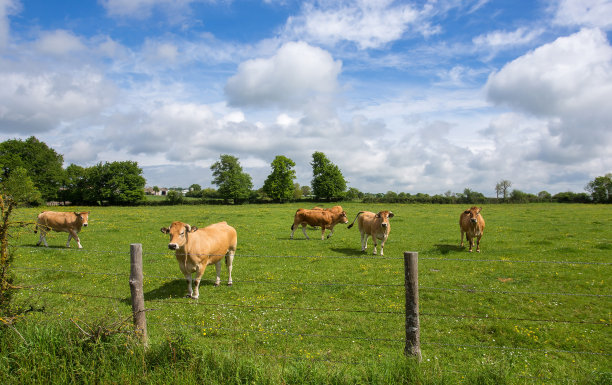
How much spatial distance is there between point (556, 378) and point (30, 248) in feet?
66.1

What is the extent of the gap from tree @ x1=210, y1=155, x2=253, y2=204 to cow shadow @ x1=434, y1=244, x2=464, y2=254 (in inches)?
2557

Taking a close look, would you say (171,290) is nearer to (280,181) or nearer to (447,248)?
(447,248)

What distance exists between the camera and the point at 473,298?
9.31 meters

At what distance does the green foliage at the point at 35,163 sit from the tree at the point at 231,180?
108 feet

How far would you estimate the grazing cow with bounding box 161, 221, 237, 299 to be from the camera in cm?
908

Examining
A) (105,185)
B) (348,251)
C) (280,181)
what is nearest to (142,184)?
(105,185)

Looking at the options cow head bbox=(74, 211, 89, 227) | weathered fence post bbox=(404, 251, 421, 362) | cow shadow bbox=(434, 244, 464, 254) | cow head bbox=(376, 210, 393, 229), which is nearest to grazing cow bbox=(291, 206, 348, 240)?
cow head bbox=(376, 210, 393, 229)

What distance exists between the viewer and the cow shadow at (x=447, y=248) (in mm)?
16156

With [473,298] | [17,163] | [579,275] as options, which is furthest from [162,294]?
[17,163]

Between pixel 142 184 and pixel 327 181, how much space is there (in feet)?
136

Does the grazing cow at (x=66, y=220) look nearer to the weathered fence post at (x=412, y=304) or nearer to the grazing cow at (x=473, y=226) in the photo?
the weathered fence post at (x=412, y=304)

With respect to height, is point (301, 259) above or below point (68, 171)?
below

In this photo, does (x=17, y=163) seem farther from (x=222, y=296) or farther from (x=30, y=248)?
(x=222, y=296)

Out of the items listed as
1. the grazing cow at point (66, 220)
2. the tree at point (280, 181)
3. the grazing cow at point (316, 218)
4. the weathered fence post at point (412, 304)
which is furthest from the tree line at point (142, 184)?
the weathered fence post at point (412, 304)
